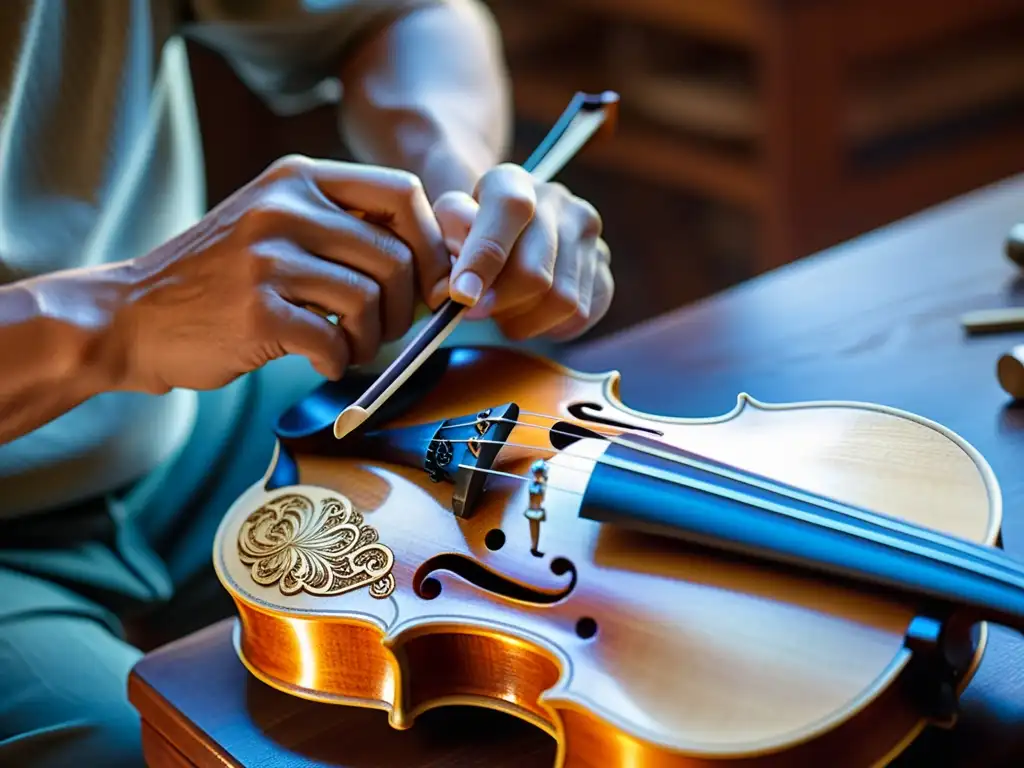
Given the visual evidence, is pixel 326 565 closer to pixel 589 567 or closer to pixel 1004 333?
pixel 589 567

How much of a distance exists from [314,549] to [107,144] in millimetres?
470

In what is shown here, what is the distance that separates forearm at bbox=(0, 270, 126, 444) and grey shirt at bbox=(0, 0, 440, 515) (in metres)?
0.10

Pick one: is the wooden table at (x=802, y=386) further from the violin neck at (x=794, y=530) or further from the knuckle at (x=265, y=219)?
the knuckle at (x=265, y=219)

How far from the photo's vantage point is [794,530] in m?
0.49

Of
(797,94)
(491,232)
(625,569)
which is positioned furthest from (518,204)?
(797,94)

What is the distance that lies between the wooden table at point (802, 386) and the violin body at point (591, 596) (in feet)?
0.07

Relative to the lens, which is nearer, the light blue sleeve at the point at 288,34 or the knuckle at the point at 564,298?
the knuckle at the point at 564,298

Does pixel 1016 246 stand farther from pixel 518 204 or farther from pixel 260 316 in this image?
pixel 260 316

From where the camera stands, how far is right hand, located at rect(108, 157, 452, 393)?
66 centimetres

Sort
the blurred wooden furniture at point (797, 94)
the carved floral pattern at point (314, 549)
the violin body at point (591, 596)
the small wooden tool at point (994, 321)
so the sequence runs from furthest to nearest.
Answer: the blurred wooden furniture at point (797, 94) → the small wooden tool at point (994, 321) → the carved floral pattern at point (314, 549) → the violin body at point (591, 596)

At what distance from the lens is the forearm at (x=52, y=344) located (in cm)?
69

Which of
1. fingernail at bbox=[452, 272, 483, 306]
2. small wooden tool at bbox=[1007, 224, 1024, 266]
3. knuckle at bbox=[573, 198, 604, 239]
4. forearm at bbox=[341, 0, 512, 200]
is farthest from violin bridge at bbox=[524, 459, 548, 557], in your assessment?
small wooden tool at bbox=[1007, 224, 1024, 266]

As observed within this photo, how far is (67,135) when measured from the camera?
0.89m

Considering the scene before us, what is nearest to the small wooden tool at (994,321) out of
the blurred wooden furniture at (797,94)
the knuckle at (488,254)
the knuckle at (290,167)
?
the knuckle at (488,254)
